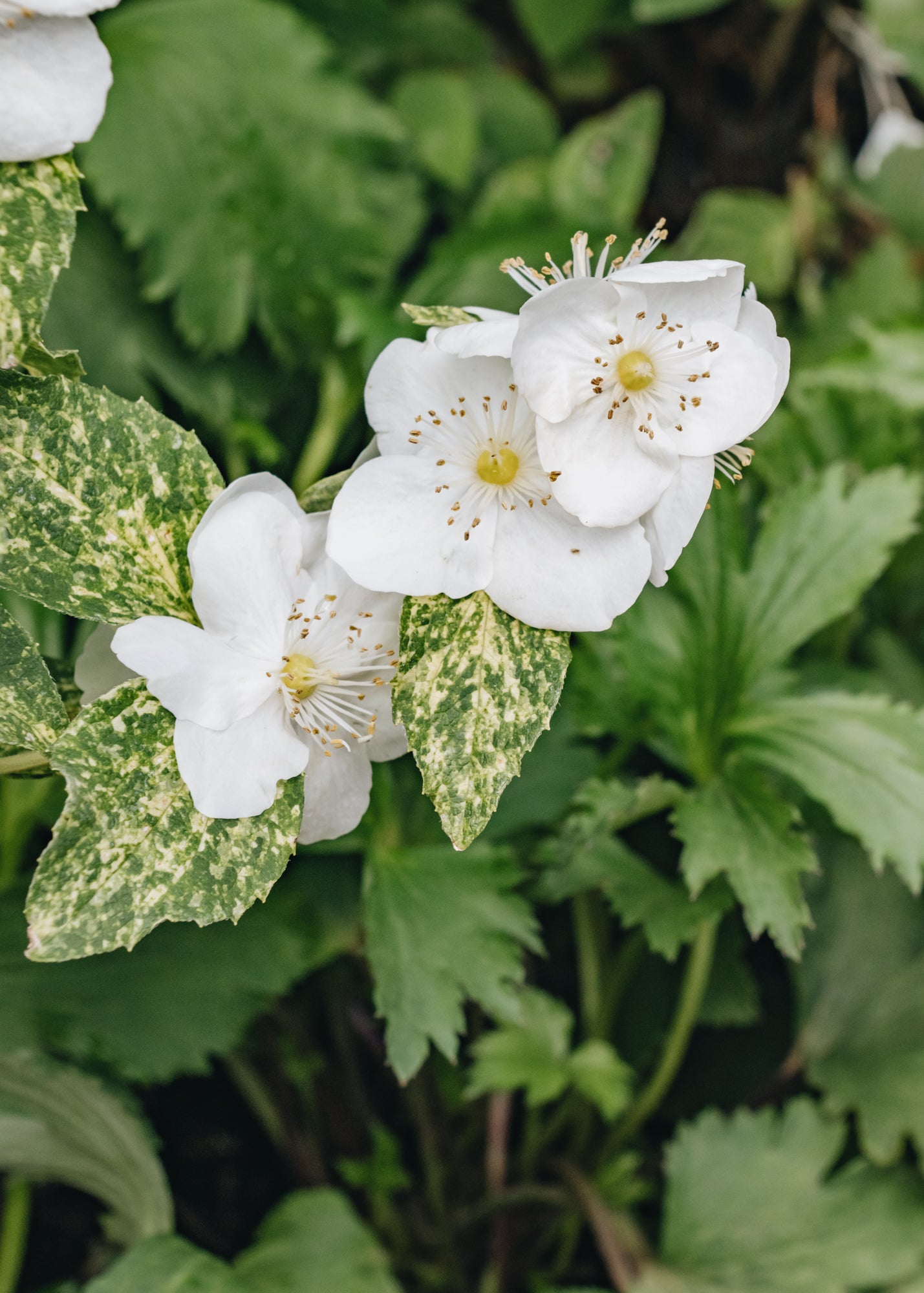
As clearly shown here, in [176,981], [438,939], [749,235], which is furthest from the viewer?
[749,235]

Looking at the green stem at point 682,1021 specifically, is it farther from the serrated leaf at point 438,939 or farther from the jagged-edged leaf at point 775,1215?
the serrated leaf at point 438,939

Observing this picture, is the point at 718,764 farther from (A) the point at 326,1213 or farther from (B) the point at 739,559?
(A) the point at 326,1213

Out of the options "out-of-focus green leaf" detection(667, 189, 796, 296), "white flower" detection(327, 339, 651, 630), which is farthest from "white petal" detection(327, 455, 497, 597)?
"out-of-focus green leaf" detection(667, 189, 796, 296)

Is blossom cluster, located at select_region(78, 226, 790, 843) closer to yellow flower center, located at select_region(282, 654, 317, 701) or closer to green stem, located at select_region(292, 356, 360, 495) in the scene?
yellow flower center, located at select_region(282, 654, 317, 701)

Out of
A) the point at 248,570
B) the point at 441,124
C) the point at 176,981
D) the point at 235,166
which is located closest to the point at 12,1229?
the point at 176,981

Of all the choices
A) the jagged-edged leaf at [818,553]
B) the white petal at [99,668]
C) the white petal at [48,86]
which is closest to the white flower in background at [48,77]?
the white petal at [48,86]

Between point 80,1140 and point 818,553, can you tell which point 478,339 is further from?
point 80,1140

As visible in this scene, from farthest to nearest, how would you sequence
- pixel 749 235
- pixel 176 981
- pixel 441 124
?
pixel 749 235
pixel 441 124
pixel 176 981
